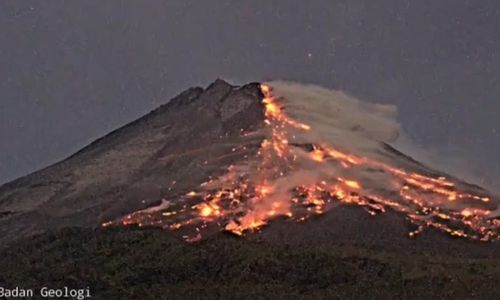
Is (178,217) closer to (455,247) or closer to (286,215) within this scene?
(286,215)

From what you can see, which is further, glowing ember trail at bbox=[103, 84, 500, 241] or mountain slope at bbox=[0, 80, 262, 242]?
mountain slope at bbox=[0, 80, 262, 242]

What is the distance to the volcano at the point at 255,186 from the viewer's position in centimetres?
7025

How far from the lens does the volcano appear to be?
70250 mm

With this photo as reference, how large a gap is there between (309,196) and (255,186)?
484 centimetres

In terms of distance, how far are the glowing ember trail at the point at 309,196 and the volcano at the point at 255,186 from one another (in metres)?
0.13

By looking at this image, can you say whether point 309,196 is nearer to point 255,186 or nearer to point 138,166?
point 255,186

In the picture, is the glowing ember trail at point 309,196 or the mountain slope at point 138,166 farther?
the mountain slope at point 138,166

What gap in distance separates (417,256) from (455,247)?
6.46 metres

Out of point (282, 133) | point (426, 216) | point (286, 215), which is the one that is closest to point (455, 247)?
point (426, 216)

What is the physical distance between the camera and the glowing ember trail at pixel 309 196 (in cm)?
7175

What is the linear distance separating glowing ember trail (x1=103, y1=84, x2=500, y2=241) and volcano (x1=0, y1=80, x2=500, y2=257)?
0.41 feet

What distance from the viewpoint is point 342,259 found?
197 feet

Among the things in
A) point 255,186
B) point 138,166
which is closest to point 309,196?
point 255,186

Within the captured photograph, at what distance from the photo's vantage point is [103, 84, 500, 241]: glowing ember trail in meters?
71.8
